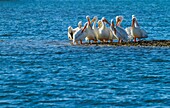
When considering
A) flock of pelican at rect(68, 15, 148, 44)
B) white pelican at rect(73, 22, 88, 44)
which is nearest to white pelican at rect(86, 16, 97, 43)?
flock of pelican at rect(68, 15, 148, 44)

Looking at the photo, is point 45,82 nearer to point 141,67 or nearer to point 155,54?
point 141,67

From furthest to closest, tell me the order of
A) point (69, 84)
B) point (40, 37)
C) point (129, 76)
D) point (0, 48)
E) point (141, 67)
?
point (40, 37)
point (0, 48)
point (141, 67)
point (129, 76)
point (69, 84)

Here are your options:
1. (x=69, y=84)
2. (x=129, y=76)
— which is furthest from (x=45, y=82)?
(x=129, y=76)

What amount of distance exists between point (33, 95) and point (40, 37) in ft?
58.4

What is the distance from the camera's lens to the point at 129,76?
22.7 meters

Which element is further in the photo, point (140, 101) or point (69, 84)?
point (69, 84)

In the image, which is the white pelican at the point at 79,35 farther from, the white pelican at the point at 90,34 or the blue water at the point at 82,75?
the blue water at the point at 82,75

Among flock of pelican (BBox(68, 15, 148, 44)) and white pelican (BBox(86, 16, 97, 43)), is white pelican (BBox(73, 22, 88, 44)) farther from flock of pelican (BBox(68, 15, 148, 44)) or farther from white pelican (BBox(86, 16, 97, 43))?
white pelican (BBox(86, 16, 97, 43))

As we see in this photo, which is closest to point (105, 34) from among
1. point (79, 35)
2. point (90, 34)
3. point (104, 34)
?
point (104, 34)

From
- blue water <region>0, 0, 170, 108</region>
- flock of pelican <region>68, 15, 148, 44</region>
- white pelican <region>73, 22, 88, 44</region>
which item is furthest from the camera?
flock of pelican <region>68, 15, 148, 44</region>

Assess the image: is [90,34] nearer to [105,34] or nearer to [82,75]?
[105,34]

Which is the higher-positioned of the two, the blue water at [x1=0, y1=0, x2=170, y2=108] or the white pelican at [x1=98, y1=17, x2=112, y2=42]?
the white pelican at [x1=98, y1=17, x2=112, y2=42]

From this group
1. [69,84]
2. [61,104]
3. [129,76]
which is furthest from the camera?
[129,76]

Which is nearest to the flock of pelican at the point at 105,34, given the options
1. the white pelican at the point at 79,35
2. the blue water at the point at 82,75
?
the white pelican at the point at 79,35
